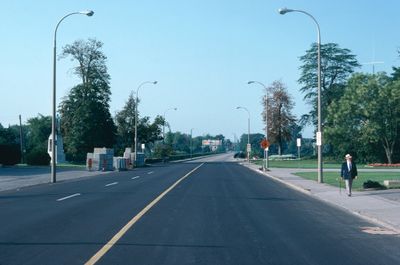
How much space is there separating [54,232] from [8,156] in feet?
169

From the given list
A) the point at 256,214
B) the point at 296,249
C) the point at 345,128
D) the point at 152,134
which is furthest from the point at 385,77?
the point at 296,249

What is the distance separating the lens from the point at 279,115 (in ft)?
353

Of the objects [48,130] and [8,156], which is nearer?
[8,156]

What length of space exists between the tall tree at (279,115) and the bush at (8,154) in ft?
181

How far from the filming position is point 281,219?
50.2ft

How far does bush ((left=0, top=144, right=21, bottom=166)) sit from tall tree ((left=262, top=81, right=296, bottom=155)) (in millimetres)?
55289

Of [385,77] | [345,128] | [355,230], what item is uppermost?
[385,77]

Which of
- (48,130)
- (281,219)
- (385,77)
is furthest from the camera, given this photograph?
(48,130)

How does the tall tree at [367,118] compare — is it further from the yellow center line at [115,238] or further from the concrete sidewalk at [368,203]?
the yellow center line at [115,238]

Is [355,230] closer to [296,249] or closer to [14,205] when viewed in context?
[296,249]

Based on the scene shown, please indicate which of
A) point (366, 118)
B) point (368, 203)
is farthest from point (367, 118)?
point (368, 203)

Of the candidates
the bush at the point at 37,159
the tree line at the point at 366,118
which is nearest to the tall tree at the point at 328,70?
the tree line at the point at 366,118

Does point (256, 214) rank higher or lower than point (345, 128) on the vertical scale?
lower

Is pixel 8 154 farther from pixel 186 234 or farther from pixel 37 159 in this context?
pixel 186 234
